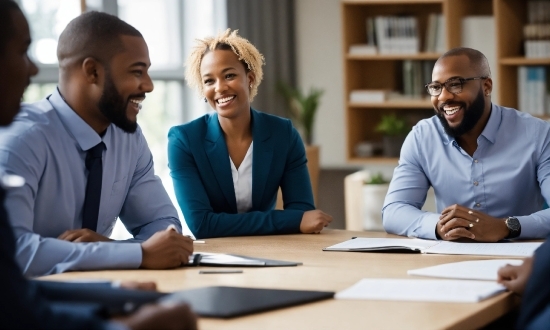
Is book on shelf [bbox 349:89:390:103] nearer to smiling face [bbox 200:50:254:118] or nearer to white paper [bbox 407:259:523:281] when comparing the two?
smiling face [bbox 200:50:254:118]

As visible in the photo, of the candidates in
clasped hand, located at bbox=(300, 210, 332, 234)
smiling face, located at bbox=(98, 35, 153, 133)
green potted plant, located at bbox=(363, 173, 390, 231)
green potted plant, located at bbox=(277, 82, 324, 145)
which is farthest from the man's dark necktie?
green potted plant, located at bbox=(277, 82, 324, 145)

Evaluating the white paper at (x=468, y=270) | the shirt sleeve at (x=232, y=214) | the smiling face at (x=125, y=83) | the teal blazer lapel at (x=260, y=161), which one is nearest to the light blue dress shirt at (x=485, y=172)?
the shirt sleeve at (x=232, y=214)

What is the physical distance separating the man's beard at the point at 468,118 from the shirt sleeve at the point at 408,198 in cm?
13

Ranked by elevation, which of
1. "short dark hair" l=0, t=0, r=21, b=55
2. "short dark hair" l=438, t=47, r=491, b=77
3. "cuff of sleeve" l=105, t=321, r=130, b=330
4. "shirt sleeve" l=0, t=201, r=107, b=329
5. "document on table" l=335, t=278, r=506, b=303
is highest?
"short dark hair" l=0, t=0, r=21, b=55

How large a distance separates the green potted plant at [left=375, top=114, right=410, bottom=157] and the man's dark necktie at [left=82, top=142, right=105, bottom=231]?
3367 mm

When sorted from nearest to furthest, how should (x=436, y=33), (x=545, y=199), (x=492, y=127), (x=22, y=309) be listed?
(x=22, y=309) < (x=545, y=199) < (x=492, y=127) < (x=436, y=33)

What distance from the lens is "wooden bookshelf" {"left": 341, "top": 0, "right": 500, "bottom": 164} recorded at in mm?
5352

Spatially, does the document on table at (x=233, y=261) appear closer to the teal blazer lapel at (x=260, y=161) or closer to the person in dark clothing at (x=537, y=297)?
the person in dark clothing at (x=537, y=297)

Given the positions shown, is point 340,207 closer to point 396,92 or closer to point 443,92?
point 396,92

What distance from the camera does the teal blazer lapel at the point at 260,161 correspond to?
318cm

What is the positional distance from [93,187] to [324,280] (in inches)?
34.5

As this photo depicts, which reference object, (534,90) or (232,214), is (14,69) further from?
(534,90)

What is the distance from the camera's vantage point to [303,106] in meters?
6.01

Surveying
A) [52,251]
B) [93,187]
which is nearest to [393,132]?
[93,187]
